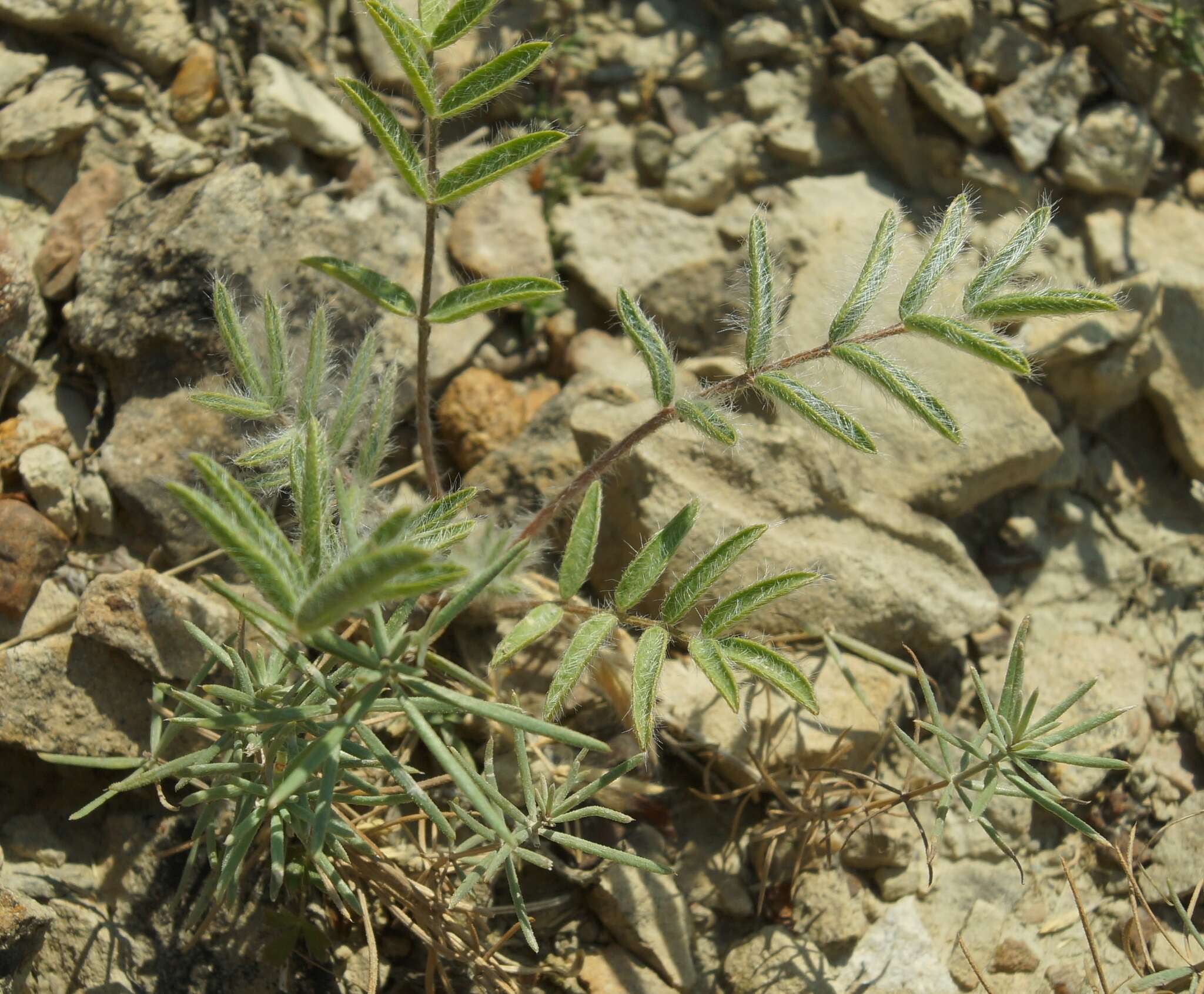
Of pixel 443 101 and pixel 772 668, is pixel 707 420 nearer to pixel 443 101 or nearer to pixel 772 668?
pixel 772 668

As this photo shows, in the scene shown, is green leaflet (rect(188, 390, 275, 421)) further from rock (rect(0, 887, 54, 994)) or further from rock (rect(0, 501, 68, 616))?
rock (rect(0, 887, 54, 994))

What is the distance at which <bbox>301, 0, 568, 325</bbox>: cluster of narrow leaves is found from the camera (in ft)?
6.94

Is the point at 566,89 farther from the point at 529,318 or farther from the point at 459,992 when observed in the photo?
the point at 459,992

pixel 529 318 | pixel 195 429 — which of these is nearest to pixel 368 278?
pixel 195 429

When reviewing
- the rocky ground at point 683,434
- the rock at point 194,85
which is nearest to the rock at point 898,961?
the rocky ground at point 683,434

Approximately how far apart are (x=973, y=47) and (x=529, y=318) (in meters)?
2.02

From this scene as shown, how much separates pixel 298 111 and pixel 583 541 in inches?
77.5

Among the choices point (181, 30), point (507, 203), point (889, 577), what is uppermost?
point (181, 30)

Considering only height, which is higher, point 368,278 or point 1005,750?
point 368,278

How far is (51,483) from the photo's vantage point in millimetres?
2795

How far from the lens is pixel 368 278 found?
2.47 metres

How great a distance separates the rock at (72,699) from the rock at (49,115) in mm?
1606

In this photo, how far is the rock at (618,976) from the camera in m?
2.53

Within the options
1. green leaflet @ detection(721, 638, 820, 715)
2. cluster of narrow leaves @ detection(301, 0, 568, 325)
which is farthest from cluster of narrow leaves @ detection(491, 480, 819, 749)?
cluster of narrow leaves @ detection(301, 0, 568, 325)
